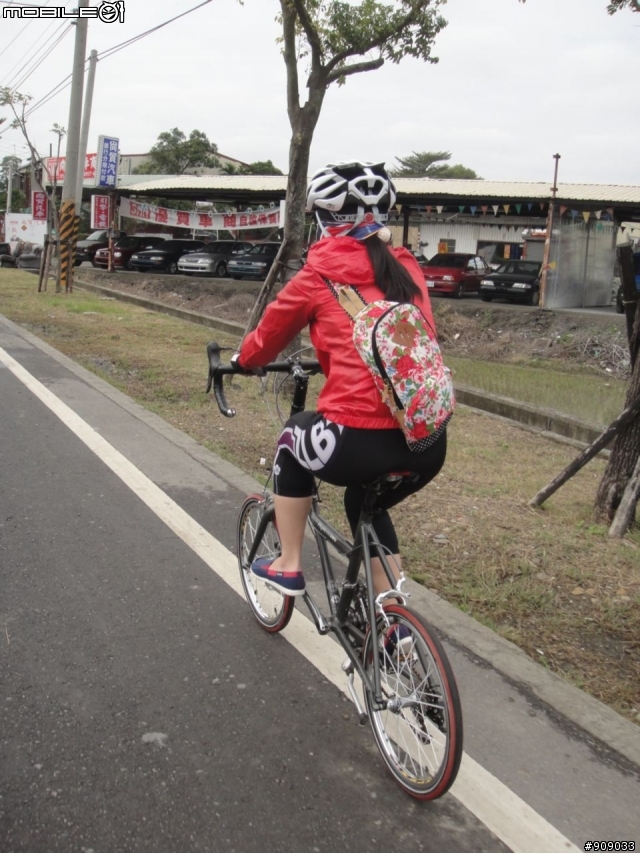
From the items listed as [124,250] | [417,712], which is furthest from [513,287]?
[417,712]

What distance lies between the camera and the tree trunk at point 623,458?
5586mm

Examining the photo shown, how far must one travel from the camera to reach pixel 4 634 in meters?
3.67

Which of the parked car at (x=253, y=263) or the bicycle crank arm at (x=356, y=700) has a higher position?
the parked car at (x=253, y=263)

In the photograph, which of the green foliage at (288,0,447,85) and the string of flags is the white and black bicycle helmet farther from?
the string of flags

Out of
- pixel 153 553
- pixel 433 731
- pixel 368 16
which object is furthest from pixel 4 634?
pixel 368 16

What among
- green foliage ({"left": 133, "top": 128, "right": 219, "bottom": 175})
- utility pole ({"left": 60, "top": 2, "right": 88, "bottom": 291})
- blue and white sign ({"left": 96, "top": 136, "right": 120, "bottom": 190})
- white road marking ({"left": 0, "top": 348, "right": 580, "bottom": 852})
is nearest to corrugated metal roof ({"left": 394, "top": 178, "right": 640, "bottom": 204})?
utility pole ({"left": 60, "top": 2, "right": 88, "bottom": 291})

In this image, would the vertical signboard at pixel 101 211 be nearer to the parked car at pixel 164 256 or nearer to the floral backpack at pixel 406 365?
the parked car at pixel 164 256

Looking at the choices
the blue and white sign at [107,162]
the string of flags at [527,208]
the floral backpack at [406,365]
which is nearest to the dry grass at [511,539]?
the floral backpack at [406,365]

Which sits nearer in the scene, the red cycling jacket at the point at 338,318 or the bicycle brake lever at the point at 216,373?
the red cycling jacket at the point at 338,318

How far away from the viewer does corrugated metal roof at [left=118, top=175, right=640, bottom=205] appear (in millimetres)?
21812

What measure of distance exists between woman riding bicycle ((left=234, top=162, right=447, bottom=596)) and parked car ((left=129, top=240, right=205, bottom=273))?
1184 inches

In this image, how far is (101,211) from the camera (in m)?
31.8

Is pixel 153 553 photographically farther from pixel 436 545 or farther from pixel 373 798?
pixel 373 798

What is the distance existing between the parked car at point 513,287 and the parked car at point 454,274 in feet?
7.17
